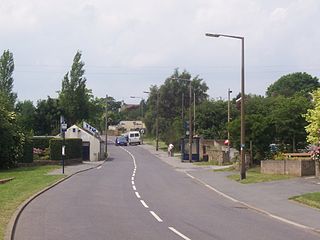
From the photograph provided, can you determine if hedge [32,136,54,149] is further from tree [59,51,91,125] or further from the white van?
the white van

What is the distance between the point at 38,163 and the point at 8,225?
43380 millimetres

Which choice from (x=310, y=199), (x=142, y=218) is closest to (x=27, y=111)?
(x=310, y=199)

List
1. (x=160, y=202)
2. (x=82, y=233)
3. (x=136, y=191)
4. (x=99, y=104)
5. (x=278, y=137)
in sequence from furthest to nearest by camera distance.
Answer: (x=99, y=104) → (x=278, y=137) → (x=136, y=191) → (x=160, y=202) → (x=82, y=233)

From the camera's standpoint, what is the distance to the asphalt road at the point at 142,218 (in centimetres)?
1412

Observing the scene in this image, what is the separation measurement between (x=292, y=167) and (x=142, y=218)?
1885cm

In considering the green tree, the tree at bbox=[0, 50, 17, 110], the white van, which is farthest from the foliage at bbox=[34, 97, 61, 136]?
the white van

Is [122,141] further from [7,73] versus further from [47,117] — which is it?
[7,73]

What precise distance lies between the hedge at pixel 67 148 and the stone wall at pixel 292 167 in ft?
86.6

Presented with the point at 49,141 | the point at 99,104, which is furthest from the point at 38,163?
the point at 99,104

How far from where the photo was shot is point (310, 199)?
22781 mm

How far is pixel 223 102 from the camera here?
3438 inches

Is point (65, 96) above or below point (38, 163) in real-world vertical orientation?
above

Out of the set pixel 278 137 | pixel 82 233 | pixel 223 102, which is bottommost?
pixel 82 233

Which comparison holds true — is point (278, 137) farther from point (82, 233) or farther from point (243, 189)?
point (82, 233)
